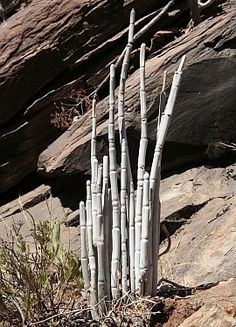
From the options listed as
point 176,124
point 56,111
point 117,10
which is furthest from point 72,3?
point 176,124

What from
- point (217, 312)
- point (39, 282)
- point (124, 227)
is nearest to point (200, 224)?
point (124, 227)

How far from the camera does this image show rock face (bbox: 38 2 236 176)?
6.56 m

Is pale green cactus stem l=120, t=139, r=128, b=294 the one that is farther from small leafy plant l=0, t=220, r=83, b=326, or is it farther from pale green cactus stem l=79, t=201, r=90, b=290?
small leafy plant l=0, t=220, r=83, b=326

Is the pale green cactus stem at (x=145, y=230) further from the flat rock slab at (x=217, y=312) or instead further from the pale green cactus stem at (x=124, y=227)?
the flat rock slab at (x=217, y=312)

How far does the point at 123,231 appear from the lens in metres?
4.39

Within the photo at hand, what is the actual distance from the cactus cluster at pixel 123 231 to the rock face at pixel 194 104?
85.0 inches

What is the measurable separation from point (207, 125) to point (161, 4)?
1.90m

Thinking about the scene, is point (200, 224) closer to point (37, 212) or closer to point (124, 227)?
point (124, 227)

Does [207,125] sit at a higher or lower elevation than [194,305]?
higher

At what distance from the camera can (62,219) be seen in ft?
22.6

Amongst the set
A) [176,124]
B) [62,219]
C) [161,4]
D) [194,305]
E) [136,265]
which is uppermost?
[161,4]

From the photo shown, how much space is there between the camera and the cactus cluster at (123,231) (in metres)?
4.31

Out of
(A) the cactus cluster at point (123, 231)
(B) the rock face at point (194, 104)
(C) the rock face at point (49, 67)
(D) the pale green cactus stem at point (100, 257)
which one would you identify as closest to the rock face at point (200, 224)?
(B) the rock face at point (194, 104)

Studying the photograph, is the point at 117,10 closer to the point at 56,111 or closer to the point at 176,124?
the point at 56,111
